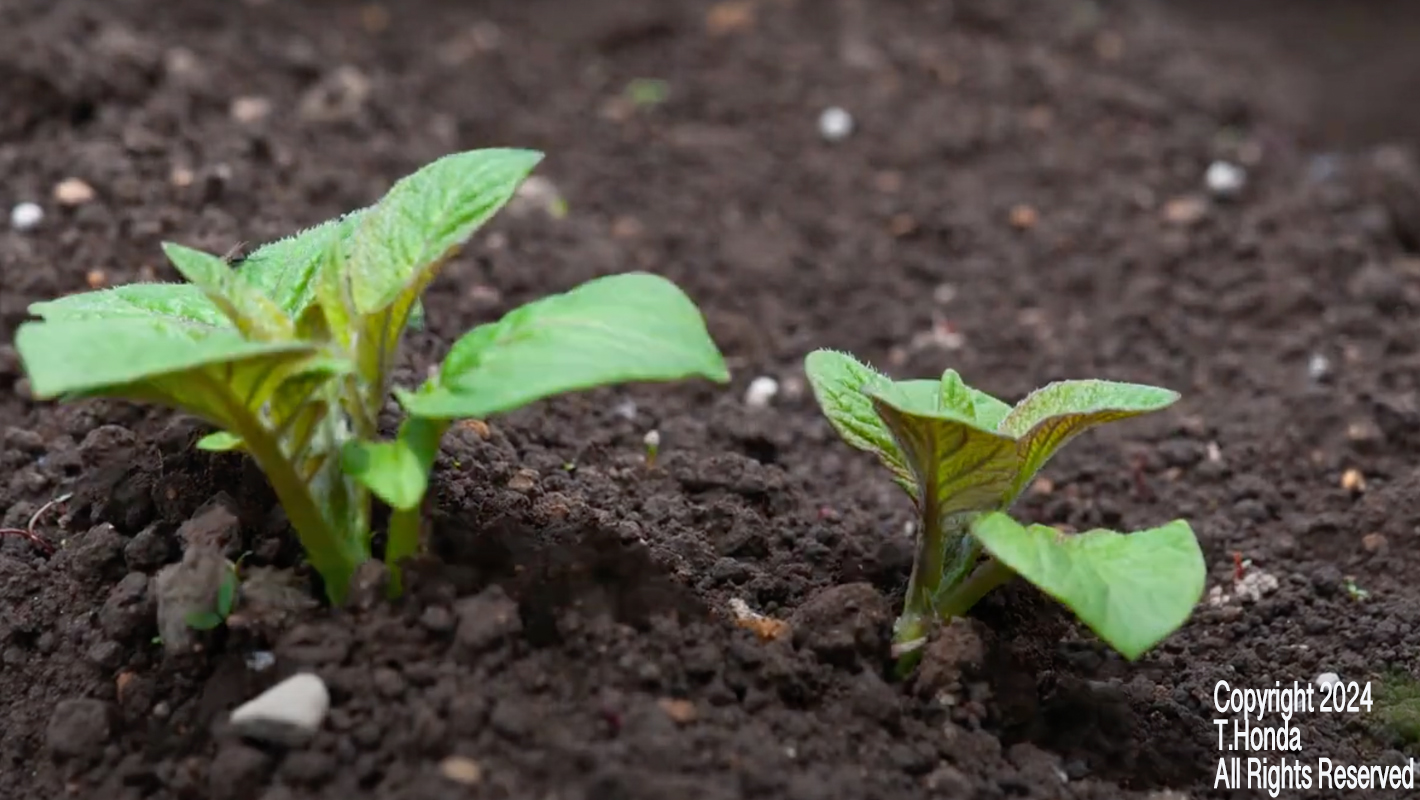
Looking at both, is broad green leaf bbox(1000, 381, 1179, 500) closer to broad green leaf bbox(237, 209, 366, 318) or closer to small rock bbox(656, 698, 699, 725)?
small rock bbox(656, 698, 699, 725)

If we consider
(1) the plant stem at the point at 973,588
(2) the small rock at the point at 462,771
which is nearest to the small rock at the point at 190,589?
(2) the small rock at the point at 462,771

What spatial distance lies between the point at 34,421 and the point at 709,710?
1272 mm

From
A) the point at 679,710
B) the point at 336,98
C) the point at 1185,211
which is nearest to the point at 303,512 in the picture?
the point at 679,710

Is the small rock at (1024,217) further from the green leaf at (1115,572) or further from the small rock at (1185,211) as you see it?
the green leaf at (1115,572)

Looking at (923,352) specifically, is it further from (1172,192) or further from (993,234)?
(1172,192)

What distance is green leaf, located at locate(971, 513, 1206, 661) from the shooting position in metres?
1.47

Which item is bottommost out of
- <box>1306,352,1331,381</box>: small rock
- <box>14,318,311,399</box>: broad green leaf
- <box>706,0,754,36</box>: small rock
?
<box>1306,352,1331,381</box>: small rock

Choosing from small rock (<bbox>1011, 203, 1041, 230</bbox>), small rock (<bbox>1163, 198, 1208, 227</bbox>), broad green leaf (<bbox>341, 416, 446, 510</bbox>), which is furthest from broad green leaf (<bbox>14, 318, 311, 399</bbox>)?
small rock (<bbox>1163, 198, 1208, 227</bbox>)

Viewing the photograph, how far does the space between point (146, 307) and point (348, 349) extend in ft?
0.93

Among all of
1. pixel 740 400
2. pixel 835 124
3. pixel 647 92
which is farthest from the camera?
pixel 647 92

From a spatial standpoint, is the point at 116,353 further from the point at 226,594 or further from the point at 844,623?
the point at 844,623

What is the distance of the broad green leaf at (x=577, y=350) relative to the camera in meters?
1.38

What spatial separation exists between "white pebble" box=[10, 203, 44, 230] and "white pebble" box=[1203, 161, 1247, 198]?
251cm

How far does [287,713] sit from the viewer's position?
4.90ft
